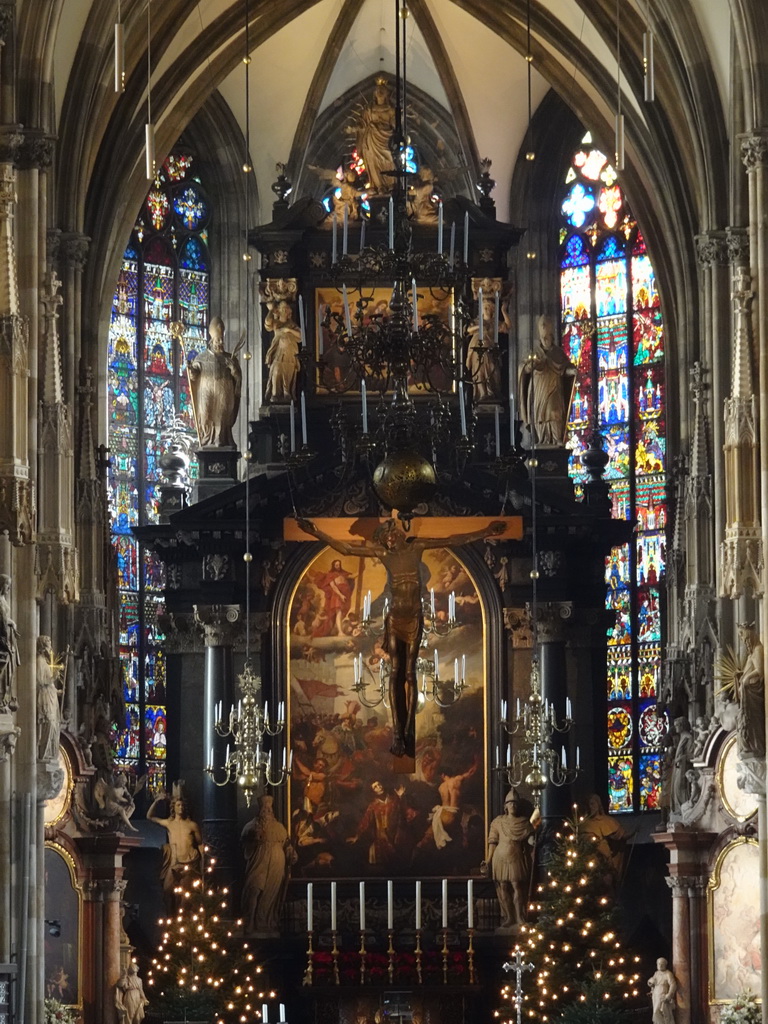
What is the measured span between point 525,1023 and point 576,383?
1075 centimetres

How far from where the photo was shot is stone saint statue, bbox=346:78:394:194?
3884 centimetres

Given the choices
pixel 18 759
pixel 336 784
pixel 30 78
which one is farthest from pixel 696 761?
pixel 30 78

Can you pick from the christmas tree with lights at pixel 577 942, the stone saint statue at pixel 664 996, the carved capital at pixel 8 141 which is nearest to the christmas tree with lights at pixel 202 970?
the christmas tree with lights at pixel 577 942

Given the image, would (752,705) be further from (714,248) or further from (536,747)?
(714,248)

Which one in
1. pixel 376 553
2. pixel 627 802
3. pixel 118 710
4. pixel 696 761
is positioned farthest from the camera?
pixel 627 802

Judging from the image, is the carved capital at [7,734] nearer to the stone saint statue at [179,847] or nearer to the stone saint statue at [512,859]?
the stone saint statue at [179,847]

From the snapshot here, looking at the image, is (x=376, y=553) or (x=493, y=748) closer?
(x=376, y=553)

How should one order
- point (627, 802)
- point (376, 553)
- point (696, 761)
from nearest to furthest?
point (376, 553), point (696, 761), point (627, 802)

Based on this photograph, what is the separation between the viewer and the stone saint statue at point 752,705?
2822 centimetres

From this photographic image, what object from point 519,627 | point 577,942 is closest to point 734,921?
point 577,942

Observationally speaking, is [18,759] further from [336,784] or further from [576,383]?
[576,383]

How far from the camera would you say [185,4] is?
3731cm

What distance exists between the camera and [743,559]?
28609 mm

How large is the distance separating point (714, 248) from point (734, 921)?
325 inches
